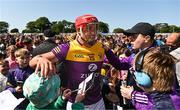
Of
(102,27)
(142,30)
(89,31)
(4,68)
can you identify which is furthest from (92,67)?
(102,27)

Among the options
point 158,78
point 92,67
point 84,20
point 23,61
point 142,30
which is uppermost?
point 84,20

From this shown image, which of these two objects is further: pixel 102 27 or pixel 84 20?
pixel 102 27

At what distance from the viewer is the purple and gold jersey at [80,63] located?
13.9 feet

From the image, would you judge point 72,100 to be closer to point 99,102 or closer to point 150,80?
point 99,102

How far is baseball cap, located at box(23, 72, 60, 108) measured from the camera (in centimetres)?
289

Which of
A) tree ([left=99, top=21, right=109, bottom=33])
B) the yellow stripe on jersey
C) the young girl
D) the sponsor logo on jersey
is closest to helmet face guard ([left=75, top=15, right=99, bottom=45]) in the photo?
the yellow stripe on jersey

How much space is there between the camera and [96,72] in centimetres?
430

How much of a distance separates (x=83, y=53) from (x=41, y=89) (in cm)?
146

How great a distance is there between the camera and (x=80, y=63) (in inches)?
167

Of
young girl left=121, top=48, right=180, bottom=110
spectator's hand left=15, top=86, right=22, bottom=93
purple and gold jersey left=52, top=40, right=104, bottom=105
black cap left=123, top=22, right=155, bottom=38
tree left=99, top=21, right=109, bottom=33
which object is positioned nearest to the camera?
young girl left=121, top=48, right=180, bottom=110

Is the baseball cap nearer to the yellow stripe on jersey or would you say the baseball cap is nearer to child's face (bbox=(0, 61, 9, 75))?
the yellow stripe on jersey

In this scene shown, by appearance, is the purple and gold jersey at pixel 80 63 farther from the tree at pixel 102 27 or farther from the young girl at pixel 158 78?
the young girl at pixel 158 78

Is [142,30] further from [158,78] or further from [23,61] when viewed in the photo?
[23,61]

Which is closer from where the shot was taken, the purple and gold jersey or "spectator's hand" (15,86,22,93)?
the purple and gold jersey
